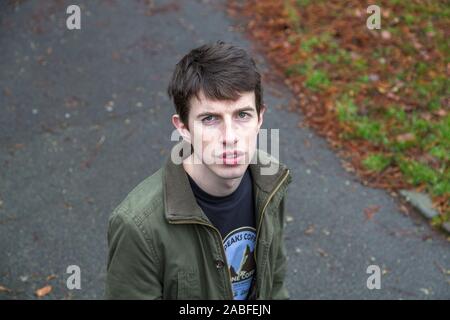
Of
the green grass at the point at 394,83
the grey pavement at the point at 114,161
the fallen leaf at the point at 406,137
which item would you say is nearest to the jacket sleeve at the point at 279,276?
the grey pavement at the point at 114,161

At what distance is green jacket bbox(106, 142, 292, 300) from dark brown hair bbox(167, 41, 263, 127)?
377 mm

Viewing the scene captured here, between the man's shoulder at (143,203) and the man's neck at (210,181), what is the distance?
0.54 ft

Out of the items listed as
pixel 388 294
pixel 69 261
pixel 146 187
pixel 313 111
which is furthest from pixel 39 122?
pixel 388 294

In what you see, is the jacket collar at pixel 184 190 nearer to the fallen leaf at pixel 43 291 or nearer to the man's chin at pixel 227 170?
the man's chin at pixel 227 170

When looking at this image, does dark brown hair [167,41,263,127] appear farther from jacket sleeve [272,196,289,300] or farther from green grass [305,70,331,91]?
green grass [305,70,331,91]

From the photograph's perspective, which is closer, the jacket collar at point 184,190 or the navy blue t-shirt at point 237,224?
the jacket collar at point 184,190

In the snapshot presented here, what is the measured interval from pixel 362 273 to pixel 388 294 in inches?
11.1

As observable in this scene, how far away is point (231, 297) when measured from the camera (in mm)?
2688

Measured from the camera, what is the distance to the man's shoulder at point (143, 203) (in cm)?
236

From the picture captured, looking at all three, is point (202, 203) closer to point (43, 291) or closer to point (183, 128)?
point (183, 128)

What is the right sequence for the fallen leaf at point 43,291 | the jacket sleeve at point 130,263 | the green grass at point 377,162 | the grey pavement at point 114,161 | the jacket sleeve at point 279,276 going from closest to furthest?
the jacket sleeve at point 130,263 < the jacket sleeve at point 279,276 < the fallen leaf at point 43,291 < the grey pavement at point 114,161 < the green grass at point 377,162

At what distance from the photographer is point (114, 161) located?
215 inches

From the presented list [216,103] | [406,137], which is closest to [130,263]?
[216,103]

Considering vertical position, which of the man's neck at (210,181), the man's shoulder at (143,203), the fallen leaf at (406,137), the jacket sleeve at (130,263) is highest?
the fallen leaf at (406,137)
